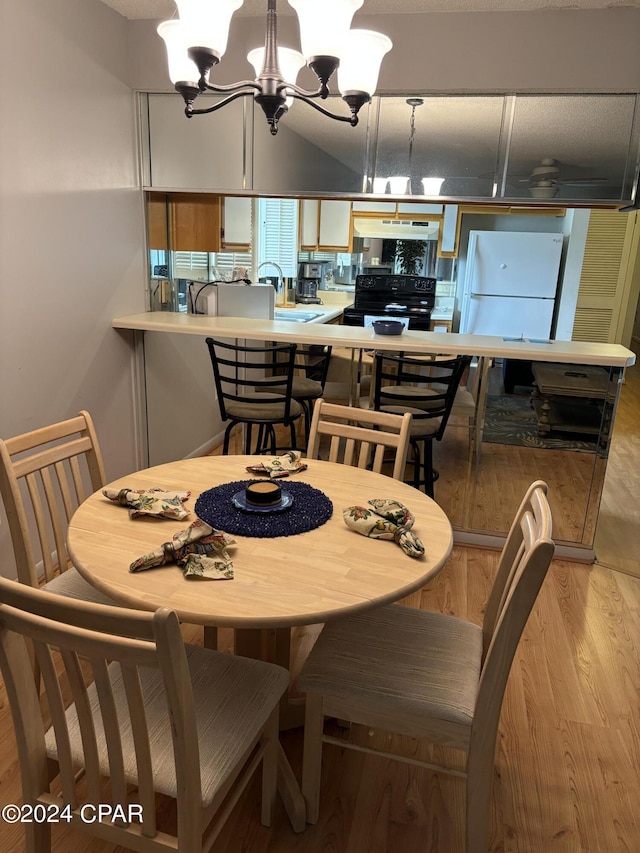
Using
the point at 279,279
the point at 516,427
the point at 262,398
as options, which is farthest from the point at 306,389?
the point at 279,279

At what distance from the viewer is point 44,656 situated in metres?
1.06

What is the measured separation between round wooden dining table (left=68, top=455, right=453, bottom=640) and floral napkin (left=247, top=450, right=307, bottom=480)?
0.20 metres

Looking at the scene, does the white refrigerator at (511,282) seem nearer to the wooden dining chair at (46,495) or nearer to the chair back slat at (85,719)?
the wooden dining chair at (46,495)

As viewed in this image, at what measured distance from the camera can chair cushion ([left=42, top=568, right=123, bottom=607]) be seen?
1.73m

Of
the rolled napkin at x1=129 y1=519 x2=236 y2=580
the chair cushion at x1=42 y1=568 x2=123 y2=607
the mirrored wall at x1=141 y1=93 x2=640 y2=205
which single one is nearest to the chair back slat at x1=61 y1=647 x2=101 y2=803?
the rolled napkin at x1=129 y1=519 x2=236 y2=580

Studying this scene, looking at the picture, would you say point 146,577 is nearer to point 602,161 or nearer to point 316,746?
point 316,746

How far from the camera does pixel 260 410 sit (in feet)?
10.3

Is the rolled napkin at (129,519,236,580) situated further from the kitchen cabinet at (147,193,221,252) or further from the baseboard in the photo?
the kitchen cabinet at (147,193,221,252)

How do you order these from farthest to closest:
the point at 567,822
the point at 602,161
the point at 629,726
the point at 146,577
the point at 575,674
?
the point at 602,161 < the point at 575,674 < the point at 629,726 < the point at 567,822 < the point at 146,577

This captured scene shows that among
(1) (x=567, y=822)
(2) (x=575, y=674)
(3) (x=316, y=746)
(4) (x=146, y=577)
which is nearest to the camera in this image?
(4) (x=146, y=577)

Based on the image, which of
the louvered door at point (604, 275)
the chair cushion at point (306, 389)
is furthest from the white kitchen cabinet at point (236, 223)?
the louvered door at point (604, 275)

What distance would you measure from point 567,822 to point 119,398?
2.73 m

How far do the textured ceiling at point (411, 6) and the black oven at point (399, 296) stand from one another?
3079mm

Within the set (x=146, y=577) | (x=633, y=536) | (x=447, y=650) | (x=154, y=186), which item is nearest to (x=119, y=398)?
(x=154, y=186)
